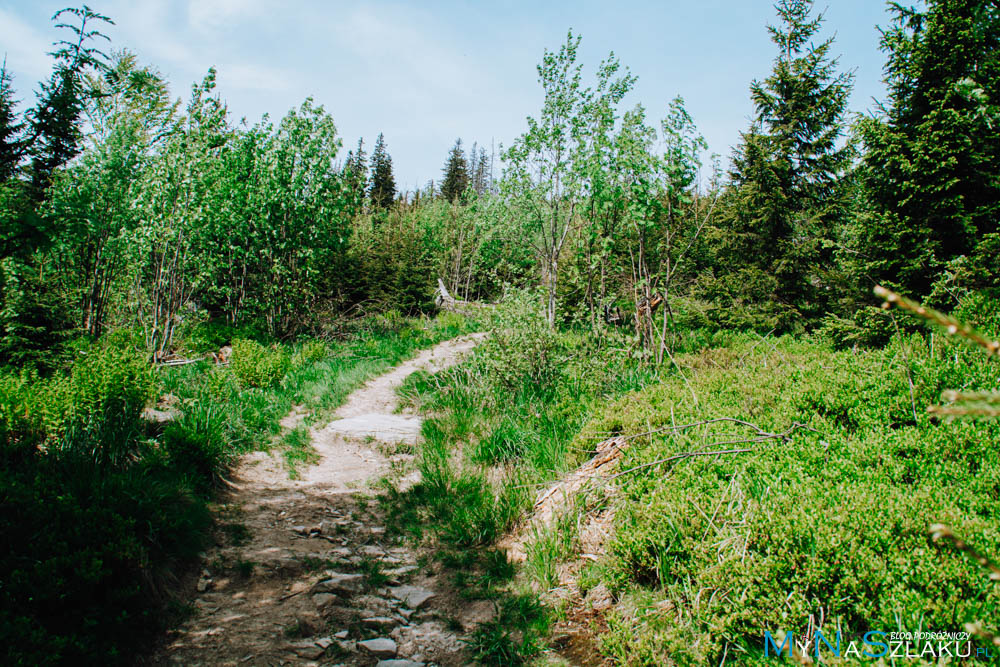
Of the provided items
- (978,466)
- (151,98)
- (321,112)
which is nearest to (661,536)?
(978,466)

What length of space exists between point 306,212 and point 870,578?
38.2 ft

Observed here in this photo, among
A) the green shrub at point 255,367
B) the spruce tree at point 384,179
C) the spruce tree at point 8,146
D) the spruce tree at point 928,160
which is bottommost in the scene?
the green shrub at point 255,367

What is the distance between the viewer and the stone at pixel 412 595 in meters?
3.38

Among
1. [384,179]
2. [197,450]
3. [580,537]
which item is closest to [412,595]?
[580,537]

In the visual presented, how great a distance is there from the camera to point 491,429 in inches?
235

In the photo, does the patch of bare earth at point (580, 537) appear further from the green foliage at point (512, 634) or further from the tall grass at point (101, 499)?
the tall grass at point (101, 499)

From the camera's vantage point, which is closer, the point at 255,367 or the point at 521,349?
the point at 521,349

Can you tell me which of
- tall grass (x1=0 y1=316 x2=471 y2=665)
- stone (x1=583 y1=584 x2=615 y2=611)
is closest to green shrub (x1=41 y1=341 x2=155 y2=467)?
tall grass (x1=0 y1=316 x2=471 y2=665)

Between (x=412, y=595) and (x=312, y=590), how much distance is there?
68cm

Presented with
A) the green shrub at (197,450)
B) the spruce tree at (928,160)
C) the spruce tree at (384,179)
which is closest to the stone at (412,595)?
the green shrub at (197,450)

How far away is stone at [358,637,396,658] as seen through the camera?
2.84 metres

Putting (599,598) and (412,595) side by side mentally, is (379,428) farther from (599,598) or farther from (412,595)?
(599,598)

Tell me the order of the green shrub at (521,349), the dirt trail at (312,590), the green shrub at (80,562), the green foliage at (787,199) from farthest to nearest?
1. the green foliage at (787,199)
2. the green shrub at (521,349)
3. the dirt trail at (312,590)
4. the green shrub at (80,562)

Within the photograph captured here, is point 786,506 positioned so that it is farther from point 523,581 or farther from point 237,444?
point 237,444
